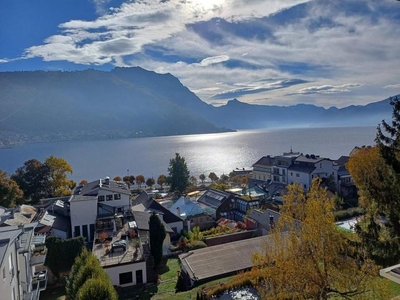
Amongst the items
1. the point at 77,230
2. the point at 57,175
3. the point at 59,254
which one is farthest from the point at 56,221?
the point at 57,175

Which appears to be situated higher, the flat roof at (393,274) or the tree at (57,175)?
the flat roof at (393,274)

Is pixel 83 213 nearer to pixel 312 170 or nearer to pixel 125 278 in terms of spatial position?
pixel 125 278

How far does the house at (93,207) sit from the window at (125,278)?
10.3m

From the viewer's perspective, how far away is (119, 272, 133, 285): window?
20355 mm

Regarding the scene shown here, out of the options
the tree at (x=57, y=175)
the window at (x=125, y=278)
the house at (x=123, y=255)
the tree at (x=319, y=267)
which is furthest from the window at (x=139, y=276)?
the tree at (x=57, y=175)

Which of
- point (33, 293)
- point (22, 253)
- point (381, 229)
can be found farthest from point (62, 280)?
point (381, 229)

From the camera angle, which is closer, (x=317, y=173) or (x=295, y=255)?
(x=295, y=255)

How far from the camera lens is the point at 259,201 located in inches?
1569

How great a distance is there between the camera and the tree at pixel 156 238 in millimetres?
23250

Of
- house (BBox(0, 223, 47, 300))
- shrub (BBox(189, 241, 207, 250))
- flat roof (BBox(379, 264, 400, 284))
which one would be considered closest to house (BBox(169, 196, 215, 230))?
shrub (BBox(189, 241, 207, 250))

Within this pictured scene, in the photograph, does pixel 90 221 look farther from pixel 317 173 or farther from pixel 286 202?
pixel 317 173

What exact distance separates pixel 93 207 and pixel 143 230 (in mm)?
6668

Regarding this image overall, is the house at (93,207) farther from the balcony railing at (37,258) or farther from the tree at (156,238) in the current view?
the balcony railing at (37,258)

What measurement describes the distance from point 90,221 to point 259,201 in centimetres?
2237
